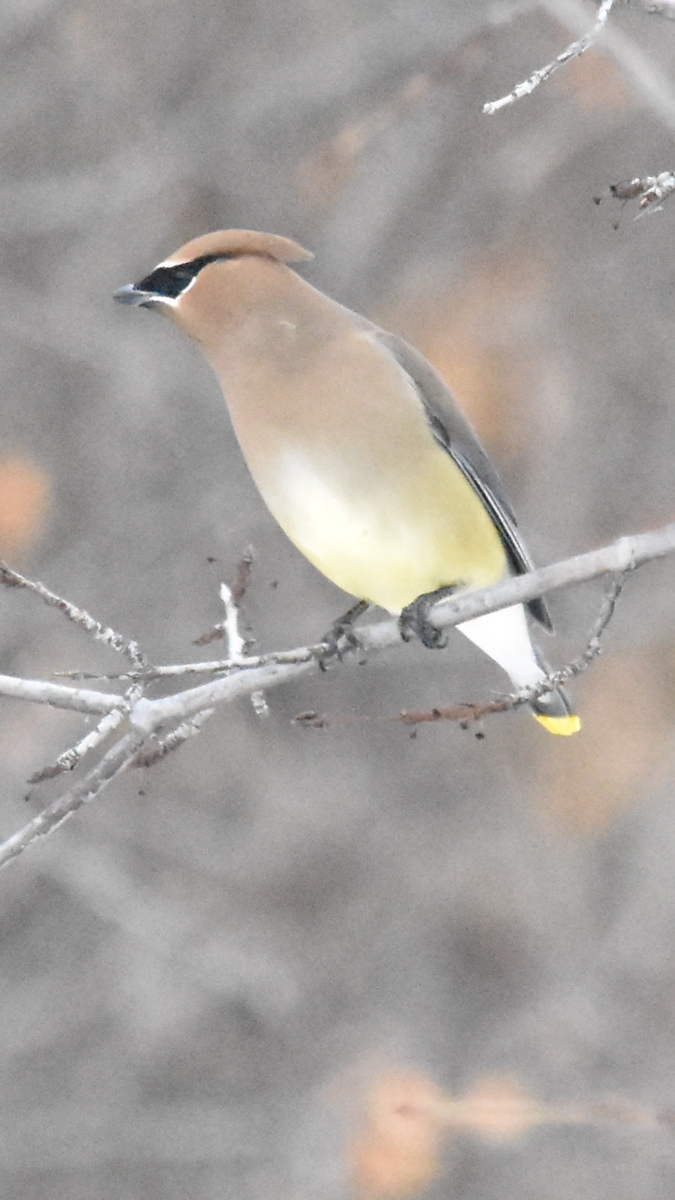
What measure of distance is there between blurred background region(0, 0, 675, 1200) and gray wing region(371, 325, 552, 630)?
71 centimetres

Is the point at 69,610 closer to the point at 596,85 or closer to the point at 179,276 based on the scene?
the point at 179,276

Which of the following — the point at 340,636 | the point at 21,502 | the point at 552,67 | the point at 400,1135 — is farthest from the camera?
the point at 400,1135

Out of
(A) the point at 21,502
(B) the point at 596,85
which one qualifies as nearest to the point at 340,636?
(A) the point at 21,502

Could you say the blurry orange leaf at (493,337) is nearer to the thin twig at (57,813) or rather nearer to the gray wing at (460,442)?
the gray wing at (460,442)

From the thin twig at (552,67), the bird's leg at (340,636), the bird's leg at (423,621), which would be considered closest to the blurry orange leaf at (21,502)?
the bird's leg at (340,636)

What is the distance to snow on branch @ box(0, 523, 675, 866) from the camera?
1.38m

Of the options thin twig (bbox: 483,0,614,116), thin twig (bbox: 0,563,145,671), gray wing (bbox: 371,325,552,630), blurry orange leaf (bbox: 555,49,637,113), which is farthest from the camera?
blurry orange leaf (bbox: 555,49,637,113)

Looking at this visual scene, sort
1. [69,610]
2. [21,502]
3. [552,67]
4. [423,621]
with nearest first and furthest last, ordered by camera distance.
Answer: [552,67], [69,610], [423,621], [21,502]

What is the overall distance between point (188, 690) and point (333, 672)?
1.12 m

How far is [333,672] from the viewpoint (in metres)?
2.60

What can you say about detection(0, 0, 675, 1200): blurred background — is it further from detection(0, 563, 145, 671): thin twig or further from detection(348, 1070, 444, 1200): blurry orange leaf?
detection(0, 563, 145, 671): thin twig

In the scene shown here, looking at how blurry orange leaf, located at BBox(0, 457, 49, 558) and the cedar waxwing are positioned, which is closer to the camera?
the cedar waxwing

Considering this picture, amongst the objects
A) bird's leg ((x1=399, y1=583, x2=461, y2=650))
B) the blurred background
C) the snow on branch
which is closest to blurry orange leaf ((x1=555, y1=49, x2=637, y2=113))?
the blurred background

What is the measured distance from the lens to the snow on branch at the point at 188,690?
138cm
